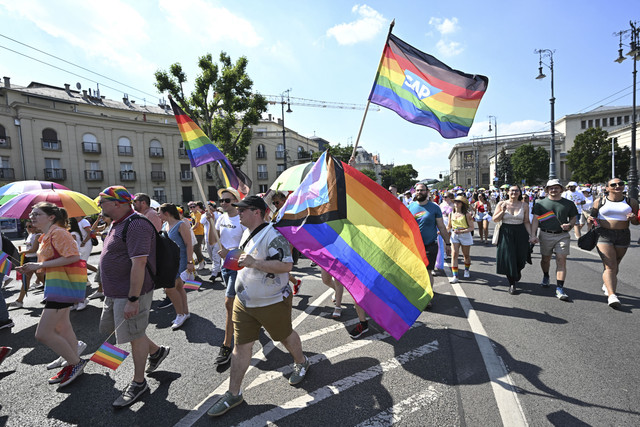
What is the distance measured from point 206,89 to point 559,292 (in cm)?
2369

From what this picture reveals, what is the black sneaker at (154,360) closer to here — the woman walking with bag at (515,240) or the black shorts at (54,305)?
the black shorts at (54,305)

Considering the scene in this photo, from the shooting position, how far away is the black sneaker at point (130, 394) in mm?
2842

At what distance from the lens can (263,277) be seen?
278cm

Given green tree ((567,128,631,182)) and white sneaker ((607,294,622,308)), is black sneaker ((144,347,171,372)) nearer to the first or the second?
white sneaker ((607,294,622,308))

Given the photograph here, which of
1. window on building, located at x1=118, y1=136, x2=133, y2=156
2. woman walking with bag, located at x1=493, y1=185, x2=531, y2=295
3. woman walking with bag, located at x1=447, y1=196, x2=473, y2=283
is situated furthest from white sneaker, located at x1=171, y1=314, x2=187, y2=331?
window on building, located at x1=118, y1=136, x2=133, y2=156

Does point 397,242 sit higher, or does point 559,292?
point 397,242

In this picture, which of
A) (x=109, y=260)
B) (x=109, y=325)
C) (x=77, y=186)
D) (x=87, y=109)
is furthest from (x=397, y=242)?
(x=87, y=109)

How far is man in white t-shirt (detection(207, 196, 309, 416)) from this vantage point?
275 cm

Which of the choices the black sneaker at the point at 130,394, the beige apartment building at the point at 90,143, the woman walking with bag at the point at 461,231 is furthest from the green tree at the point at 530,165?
the black sneaker at the point at 130,394

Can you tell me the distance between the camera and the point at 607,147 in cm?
4456

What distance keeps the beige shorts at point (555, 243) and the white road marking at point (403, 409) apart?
4.17m

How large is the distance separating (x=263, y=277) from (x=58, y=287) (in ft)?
7.59

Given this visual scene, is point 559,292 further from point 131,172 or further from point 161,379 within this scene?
point 131,172

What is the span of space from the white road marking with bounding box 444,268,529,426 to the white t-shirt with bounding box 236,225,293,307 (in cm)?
207
